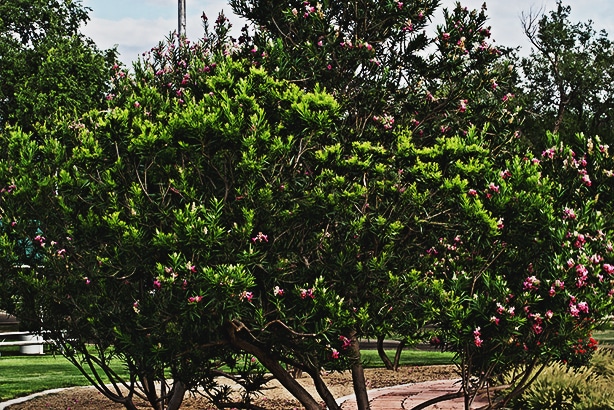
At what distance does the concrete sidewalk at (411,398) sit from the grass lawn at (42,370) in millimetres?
749

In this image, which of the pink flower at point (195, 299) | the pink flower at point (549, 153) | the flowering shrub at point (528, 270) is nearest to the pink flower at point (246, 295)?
the pink flower at point (195, 299)

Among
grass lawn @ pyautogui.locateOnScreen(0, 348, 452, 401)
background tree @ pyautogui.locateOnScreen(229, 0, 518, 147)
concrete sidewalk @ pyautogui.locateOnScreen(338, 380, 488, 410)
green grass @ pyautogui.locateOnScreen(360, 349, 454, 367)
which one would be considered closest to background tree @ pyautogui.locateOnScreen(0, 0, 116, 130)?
grass lawn @ pyautogui.locateOnScreen(0, 348, 452, 401)

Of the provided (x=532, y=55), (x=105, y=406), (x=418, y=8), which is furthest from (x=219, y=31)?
(x=532, y=55)

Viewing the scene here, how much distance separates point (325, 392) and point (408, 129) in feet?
9.11

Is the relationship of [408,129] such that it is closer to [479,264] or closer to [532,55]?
[479,264]

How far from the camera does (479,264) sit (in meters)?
7.78

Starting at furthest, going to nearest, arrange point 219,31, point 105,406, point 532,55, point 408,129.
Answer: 1. point 532,55
2. point 105,406
3. point 219,31
4. point 408,129

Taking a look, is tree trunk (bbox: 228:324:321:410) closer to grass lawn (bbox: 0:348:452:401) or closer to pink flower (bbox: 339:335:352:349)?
pink flower (bbox: 339:335:352:349)

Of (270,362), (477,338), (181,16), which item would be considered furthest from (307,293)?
(181,16)

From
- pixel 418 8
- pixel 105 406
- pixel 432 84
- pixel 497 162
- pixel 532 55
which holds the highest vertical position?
pixel 532 55

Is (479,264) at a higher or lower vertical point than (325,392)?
higher

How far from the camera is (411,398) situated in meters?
14.0

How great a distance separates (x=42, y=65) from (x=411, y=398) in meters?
23.1

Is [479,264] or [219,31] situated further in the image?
[219,31]
